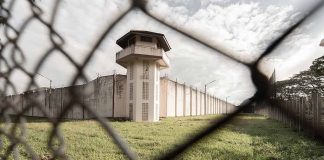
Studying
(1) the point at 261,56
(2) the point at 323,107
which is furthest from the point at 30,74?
(2) the point at 323,107

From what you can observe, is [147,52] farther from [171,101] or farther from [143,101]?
[171,101]

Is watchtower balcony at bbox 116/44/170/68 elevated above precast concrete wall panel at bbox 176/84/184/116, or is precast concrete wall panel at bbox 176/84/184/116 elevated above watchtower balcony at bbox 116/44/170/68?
watchtower balcony at bbox 116/44/170/68

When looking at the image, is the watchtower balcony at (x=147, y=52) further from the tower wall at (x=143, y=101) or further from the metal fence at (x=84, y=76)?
the tower wall at (x=143, y=101)

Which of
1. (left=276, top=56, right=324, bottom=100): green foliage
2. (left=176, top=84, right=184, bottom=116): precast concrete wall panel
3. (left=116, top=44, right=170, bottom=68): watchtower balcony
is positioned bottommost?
(left=176, top=84, right=184, bottom=116): precast concrete wall panel

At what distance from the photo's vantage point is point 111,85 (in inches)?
482

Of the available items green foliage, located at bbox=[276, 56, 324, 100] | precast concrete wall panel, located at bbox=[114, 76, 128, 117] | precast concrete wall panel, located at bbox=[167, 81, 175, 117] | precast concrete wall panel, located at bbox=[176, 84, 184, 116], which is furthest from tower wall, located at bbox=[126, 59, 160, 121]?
green foliage, located at bbox=[276, 56, 324, 100]

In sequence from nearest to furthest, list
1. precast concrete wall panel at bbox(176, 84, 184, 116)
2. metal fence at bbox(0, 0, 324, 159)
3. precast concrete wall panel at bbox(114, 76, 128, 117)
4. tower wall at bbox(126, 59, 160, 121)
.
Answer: metal fence at bbox(0, 0, 324, 159), tower wall at bbox(126, 59, 160, 121), precast concrete wall panel at bbox(114, 76, 128, 117), precast concrete wall panel at bbox(176, 84, 184, 116)

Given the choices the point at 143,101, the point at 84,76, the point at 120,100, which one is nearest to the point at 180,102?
the point at 143,101

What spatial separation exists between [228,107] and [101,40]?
0.17 metres

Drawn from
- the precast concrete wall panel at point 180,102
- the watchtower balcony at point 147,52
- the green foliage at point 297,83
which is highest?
the watchtower balcony at point 147,52

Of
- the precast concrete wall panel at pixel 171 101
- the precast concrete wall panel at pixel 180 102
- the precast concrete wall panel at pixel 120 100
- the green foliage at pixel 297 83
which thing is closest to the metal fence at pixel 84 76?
the green foliage at pixel 297 83

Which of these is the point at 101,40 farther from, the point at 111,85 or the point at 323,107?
the point at 111,85

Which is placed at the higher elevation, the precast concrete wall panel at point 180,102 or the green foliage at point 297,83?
the green foliage at point 297,83

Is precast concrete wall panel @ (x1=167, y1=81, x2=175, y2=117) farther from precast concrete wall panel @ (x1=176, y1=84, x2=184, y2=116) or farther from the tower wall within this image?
the tower wall
